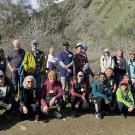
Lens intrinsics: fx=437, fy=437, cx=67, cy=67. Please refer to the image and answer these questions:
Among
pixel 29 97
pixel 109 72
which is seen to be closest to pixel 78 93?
pixel 109 72

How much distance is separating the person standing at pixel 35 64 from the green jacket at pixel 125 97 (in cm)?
229

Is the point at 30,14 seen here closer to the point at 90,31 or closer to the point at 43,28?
the point at 43,28

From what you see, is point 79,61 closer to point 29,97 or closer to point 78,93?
point 78,93

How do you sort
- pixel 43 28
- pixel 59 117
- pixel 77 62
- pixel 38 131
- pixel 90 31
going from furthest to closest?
pixel 90 31 < pixel 43 28 < pixel 77 62 < pixel 59 117 < pixel 38 131

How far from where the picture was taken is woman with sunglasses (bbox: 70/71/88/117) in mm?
12469

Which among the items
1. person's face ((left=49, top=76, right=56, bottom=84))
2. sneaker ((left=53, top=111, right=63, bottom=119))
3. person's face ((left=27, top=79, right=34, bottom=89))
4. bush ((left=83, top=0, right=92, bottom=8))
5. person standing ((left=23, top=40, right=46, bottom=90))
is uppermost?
bush ((left=83, top=0, right=92, bottom=8))

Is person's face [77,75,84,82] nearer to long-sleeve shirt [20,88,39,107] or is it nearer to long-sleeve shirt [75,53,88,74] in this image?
long-sleeve shirt [75,53,88,74]

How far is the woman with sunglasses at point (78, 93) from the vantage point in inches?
491

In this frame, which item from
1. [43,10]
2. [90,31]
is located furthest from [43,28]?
[90,31]

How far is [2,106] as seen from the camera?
1169 cm

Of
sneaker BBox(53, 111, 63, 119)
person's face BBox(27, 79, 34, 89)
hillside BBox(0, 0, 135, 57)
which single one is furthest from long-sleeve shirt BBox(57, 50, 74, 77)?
hillside BBox(0, 0, 135, 57)

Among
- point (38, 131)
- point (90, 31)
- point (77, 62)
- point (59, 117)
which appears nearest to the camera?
point (38, 131)

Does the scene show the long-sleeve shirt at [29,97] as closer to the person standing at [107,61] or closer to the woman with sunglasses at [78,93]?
the woman with sunglasses at [78,93]

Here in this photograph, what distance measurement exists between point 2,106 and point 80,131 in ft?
7.17
